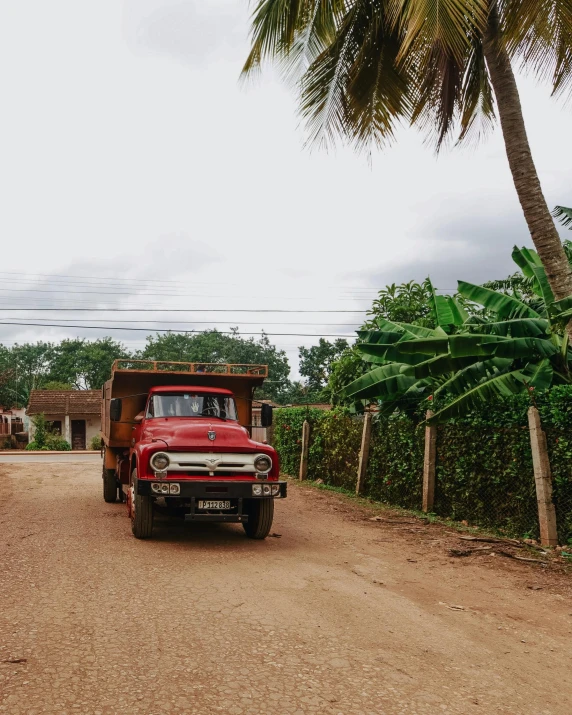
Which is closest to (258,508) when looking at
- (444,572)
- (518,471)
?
(444,572)

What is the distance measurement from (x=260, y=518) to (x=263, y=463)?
790 millimetres

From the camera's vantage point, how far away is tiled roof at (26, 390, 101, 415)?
2104 inches

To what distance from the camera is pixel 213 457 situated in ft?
28.6

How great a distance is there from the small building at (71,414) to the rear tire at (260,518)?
46.1 metres

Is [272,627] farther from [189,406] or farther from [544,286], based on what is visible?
[544,286]

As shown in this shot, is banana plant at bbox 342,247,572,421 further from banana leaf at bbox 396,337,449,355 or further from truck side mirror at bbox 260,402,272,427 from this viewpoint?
truck side mirror at bbox 260,402,272,427

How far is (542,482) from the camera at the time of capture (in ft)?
28.9

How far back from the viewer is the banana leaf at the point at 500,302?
1109cm

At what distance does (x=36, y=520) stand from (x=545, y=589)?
760 cm

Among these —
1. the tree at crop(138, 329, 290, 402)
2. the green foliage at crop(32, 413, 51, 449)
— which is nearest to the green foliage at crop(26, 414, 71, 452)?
the green foliage at crop(32, 413, 51, 449)

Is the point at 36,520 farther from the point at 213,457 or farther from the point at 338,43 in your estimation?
the point at 338,43

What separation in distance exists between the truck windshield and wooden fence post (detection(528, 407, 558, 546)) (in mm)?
4538

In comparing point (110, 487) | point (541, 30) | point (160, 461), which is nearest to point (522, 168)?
point (541, 30)

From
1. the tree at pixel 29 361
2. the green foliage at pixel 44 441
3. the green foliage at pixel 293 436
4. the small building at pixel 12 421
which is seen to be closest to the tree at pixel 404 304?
the green foliage at pixel 293 436
